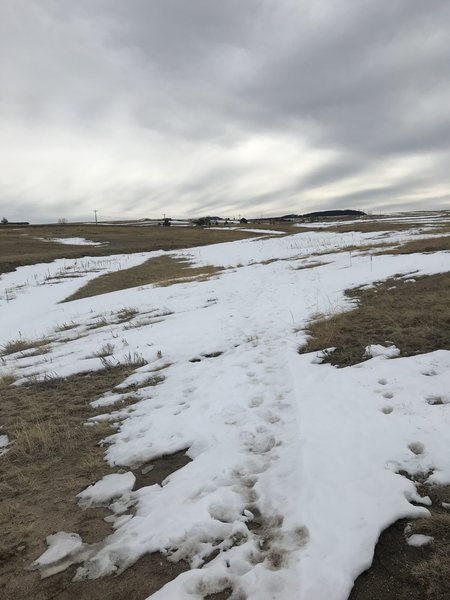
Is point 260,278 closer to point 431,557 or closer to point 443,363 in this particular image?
point 443,363

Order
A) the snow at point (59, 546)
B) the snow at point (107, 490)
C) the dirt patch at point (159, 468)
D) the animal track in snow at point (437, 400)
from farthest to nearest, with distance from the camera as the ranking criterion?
1. the animal track in snow at point (437, 400)
2. the dirt patch at point (159, 468)
3. the snow at point (107, 490)
4. the snow at point (59, 546)

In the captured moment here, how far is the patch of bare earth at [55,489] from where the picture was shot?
3219 mm

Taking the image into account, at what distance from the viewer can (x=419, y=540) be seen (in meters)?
3.22

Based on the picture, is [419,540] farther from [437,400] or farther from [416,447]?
[437,400]

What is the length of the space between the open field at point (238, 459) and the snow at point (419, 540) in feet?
0.08

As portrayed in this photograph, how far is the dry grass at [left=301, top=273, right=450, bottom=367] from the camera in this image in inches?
294

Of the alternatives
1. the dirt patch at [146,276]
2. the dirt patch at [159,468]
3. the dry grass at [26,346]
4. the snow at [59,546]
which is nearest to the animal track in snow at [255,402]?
the dirt patch at [159,468]

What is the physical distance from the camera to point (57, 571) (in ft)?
11.1

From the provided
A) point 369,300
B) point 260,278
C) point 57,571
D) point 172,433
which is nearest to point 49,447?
point 172,433

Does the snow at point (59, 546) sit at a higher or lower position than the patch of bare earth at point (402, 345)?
lower

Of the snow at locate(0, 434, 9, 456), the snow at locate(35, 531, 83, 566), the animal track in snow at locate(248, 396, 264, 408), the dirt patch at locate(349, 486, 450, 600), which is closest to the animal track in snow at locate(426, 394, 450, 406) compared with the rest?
the dirt patch at locate(349, 486, 450, 600)

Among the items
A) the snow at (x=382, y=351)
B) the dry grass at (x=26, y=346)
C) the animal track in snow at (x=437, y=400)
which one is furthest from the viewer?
the dry grass at (x=26, y=346)

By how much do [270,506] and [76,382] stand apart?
5485 mm

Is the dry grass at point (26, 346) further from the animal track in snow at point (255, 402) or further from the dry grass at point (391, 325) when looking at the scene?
the dry grass at point (391, 325)
